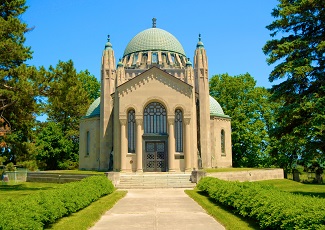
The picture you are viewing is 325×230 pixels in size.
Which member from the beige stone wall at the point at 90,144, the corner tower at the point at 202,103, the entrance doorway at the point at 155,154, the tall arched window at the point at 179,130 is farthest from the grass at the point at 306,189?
the beige stone wall at the point at 90,144

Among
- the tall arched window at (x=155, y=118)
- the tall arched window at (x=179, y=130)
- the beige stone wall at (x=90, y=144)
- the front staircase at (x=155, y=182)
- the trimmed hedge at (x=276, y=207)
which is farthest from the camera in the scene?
the beige stone wall at (x=90, y=144)

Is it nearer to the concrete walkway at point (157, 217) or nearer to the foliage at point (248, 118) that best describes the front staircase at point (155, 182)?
the concrete walkway at point (157, 217)

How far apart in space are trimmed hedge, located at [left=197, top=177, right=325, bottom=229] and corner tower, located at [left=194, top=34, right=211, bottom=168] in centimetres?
2165

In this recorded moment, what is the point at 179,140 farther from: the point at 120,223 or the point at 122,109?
the point at 120,223

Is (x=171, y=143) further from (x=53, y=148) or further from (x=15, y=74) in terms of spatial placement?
(x=53, y=148)

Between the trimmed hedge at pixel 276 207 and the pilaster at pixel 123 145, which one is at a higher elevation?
the pilaster at pixel 123 145

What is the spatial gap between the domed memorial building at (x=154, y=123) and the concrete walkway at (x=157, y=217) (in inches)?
675

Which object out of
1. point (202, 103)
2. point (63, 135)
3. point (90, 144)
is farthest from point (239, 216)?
point (63, 135)

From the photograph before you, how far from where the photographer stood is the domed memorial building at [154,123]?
34.1 meters

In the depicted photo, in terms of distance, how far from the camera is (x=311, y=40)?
18891mm

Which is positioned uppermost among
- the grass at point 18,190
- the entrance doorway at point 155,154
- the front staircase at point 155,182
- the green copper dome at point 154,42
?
the green copper dome at point 154,42

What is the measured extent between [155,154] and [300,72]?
19.6 m

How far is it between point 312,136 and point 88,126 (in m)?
28.9

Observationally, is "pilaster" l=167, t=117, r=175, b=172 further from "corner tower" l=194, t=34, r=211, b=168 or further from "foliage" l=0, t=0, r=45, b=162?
"foliage" l=0, t=0, r=45, b=162
